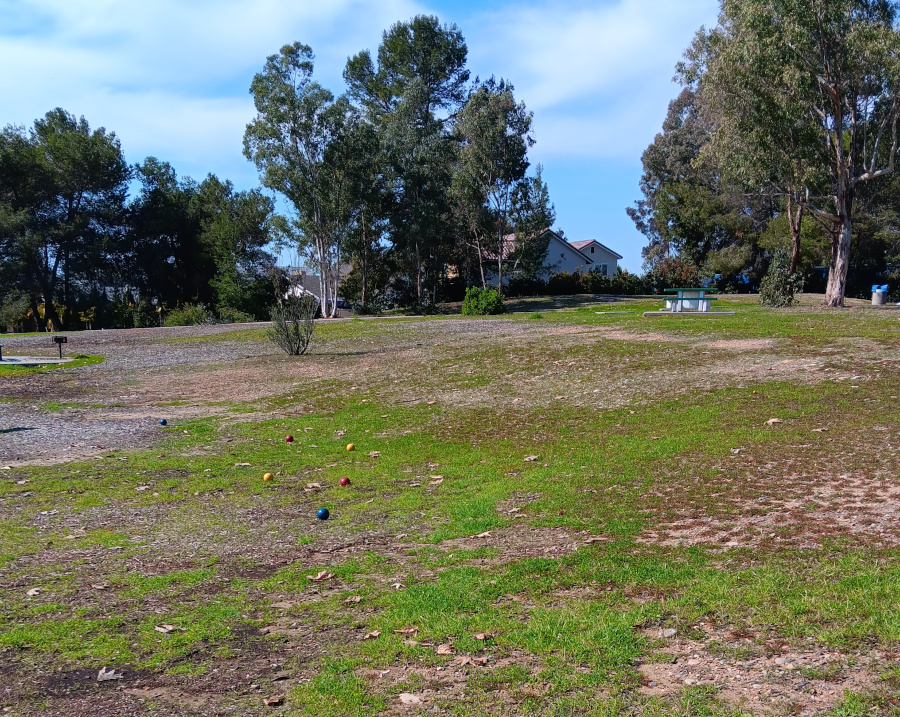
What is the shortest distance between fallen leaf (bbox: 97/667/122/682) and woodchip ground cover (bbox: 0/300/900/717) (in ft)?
0.15

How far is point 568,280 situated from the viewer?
53375 millimetres

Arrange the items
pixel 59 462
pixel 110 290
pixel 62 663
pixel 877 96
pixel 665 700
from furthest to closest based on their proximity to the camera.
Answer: pixel 110 290 < pixel 877 96 < pixel 59 462 < pixel 62 663 < pixel 665 700

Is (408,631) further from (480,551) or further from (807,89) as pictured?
(807,89)

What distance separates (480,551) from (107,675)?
2.80 metres

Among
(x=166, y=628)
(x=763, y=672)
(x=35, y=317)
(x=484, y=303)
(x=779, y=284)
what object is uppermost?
(x=779, y=284)

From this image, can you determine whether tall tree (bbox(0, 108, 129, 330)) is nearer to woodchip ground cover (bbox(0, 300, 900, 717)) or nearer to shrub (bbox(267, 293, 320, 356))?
shrub (bbox(267, 293, 320, 356))

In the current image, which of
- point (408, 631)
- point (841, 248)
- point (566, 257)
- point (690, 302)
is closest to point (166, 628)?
point (408, 631)

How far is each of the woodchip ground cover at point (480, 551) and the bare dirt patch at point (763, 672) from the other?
0.01 metres

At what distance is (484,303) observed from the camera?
115 feet

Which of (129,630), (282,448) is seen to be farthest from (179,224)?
(129,630)

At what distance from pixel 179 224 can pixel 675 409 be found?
2121 inches

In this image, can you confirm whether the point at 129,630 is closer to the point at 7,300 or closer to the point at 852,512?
the point at 852,512

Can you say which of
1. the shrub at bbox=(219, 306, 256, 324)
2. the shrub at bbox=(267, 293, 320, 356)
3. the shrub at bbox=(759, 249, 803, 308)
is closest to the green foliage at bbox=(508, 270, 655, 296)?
the shrub at bbox=(219, 306, 256, 324)

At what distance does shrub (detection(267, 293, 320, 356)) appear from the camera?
20873 mm
